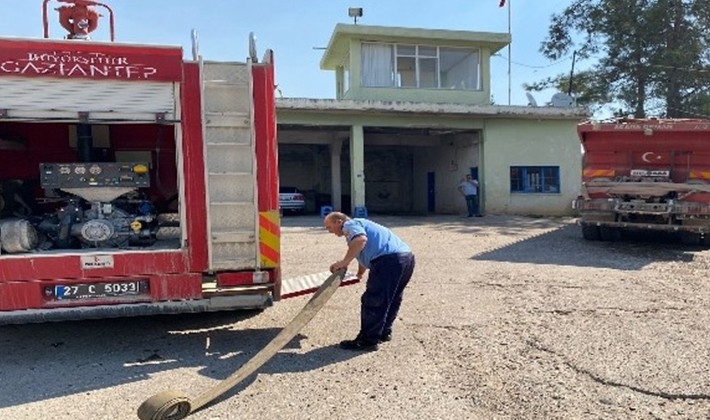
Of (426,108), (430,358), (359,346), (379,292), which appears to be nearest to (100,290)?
(359,346)

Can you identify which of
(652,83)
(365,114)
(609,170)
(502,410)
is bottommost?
(502,410)

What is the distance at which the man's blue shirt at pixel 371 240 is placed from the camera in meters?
4.77

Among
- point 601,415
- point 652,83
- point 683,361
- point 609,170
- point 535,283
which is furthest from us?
point 652,83

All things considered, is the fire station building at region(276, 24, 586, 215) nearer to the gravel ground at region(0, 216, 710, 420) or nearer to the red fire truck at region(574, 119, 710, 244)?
the red fire truck at region(574, 119, 710, 244)

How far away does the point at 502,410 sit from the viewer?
11.5 ft

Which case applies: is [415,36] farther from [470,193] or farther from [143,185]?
[143,185]

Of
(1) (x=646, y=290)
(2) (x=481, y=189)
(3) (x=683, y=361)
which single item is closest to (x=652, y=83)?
(2) (x=481, y=189)

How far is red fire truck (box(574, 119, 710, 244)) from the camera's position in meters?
9.90

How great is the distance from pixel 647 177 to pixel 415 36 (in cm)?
1190

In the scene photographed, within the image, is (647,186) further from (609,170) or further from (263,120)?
(263,120)

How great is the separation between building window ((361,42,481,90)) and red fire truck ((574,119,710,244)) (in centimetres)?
1042

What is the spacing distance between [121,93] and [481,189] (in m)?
16.7

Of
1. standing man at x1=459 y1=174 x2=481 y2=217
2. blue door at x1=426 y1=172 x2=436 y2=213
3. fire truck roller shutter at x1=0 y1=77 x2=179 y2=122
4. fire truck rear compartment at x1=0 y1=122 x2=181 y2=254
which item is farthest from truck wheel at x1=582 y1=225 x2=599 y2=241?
blue door at x1=426 y1=172 x2=436 y2=213

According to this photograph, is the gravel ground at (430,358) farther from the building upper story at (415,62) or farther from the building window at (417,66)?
the building window at (417,66)
